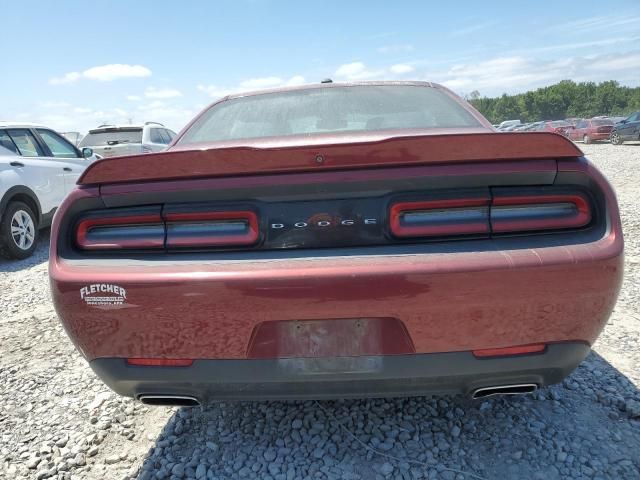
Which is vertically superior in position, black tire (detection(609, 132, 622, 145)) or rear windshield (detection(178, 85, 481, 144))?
rear windshield (detection(178, 85, 481, 144))

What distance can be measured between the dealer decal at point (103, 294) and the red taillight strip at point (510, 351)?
123 cm

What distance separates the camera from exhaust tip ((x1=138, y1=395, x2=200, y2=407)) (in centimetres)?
Result: 173

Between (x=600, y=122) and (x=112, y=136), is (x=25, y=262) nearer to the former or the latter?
(x=112, y=136)

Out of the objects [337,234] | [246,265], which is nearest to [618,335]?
[337,234]

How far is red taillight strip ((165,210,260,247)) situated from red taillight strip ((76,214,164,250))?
0.05 m

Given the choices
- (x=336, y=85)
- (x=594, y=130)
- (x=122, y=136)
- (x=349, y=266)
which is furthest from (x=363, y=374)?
(x=594, y=130)

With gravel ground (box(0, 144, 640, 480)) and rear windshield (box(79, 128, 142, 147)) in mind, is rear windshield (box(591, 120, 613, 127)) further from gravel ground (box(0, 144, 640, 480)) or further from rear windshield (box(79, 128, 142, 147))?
gravel ground (box(0, 144, 640, 480))

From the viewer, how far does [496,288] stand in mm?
1478

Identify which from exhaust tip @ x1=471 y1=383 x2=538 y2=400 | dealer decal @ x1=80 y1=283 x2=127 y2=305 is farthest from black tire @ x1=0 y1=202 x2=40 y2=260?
exhaust tip @ x1=471 y1=383 x2=538 y2=400

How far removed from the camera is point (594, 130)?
25.3 meters

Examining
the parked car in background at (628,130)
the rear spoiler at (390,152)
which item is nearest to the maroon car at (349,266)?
the rear spoiler at (390,152)

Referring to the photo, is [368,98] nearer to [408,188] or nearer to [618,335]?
[408,188]

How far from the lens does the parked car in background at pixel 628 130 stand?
817 inches

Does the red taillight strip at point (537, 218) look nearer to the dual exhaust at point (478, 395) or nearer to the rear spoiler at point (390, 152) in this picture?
the rear spoiler at point (390, 152)
